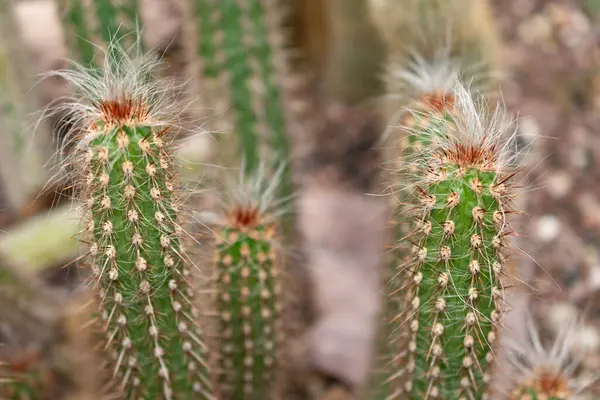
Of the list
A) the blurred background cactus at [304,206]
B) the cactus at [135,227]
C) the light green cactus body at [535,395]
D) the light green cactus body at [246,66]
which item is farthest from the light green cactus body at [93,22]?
the light green cactus body at [535,395]

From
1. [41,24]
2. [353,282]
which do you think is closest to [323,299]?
[353,282]

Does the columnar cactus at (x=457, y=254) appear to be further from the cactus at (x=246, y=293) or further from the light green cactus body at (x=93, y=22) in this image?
the light green cactus body at (x=93, y=22)

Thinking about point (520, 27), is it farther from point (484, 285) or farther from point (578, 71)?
point (484, 285)

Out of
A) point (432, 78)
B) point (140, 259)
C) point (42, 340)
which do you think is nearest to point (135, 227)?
point (140, 259)

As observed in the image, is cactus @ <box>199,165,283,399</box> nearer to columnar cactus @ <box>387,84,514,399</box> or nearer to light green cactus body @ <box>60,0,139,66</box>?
columnar cactus @ <box>387,84,514,399</box>

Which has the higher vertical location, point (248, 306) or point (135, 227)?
point (135, 227)

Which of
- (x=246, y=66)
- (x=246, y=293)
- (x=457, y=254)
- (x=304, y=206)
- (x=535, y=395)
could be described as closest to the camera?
(x=457, y=254)

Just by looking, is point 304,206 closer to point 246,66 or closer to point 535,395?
point 246,66
